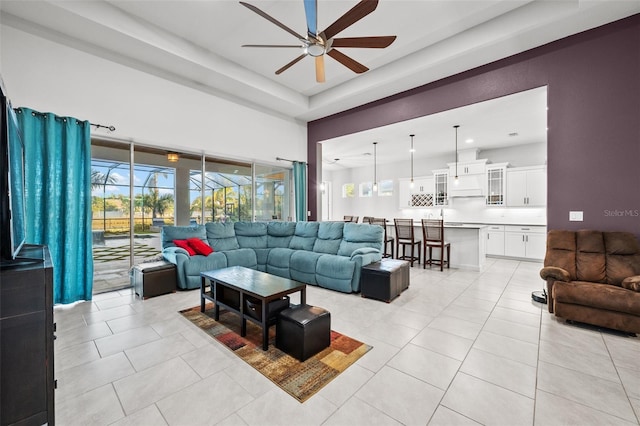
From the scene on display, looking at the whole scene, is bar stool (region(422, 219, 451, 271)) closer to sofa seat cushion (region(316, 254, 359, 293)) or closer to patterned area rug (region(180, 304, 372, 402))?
sofa seat cushion (region(316, 254, 359, 293))

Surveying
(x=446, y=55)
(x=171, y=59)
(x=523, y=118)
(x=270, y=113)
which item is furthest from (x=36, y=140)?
(x=523, y=118)

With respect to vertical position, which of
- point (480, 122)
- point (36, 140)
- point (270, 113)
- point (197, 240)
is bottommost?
point (197, 240)

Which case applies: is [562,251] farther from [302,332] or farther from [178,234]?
[178,234]

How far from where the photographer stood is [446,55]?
3.89 metres

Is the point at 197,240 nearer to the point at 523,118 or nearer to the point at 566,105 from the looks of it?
the point at 566,105

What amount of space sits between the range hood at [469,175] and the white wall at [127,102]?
528 cm

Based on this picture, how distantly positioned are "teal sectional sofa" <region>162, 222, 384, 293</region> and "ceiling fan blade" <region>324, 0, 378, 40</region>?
278 cm

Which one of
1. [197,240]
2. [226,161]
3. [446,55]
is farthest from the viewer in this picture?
[226,161]

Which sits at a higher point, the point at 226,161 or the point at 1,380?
the point at 226,161

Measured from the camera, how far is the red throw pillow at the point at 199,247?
13.8ft

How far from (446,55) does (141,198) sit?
17.2 ft

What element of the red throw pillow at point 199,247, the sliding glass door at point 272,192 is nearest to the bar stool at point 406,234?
the sliding glass door at point 272,192

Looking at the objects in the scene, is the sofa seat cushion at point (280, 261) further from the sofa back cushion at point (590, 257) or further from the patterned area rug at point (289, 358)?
the sofa back cushion at point (590, 257)

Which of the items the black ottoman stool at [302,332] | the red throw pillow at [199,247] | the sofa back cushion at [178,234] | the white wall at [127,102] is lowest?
the black ottoman stool at [302,332]
